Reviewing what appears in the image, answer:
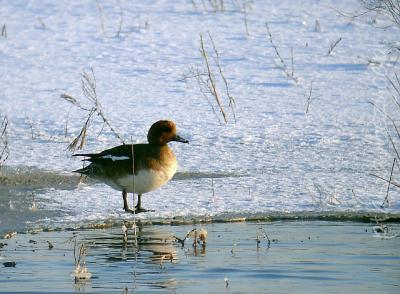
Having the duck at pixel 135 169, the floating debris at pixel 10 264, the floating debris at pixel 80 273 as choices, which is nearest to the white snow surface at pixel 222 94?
the duck at pixel 135 169

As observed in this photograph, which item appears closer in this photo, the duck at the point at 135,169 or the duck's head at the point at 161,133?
the duck at the point at 135,169

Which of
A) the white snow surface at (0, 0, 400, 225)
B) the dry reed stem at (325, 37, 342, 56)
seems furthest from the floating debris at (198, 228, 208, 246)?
the dry reed stem at (325, 37, 342, 56)

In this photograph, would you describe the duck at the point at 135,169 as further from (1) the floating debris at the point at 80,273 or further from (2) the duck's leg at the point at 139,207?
(1) the floating debris at the point at 80,273

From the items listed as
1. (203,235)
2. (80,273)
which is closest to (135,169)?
(203,235)

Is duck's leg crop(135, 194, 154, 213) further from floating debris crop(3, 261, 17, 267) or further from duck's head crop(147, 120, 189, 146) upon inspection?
floating debris crop(3, 261, 17, 267)

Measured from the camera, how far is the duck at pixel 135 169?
8438mm

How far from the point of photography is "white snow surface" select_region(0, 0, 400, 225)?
29.3 feet

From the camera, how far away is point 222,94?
12750 mm

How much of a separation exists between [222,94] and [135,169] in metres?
4.43

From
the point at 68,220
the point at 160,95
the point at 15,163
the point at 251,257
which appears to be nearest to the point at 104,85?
the point at 160,95

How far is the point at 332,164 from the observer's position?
9.87 metres

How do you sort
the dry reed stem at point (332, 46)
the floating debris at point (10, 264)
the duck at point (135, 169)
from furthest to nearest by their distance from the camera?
the dry reed stem at point (332, 46) → the duck at point (135, 169) → the floating debris at point (10, 264)

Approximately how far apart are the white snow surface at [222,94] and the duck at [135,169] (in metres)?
0.21

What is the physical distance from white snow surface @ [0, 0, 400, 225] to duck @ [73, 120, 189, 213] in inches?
8.2
